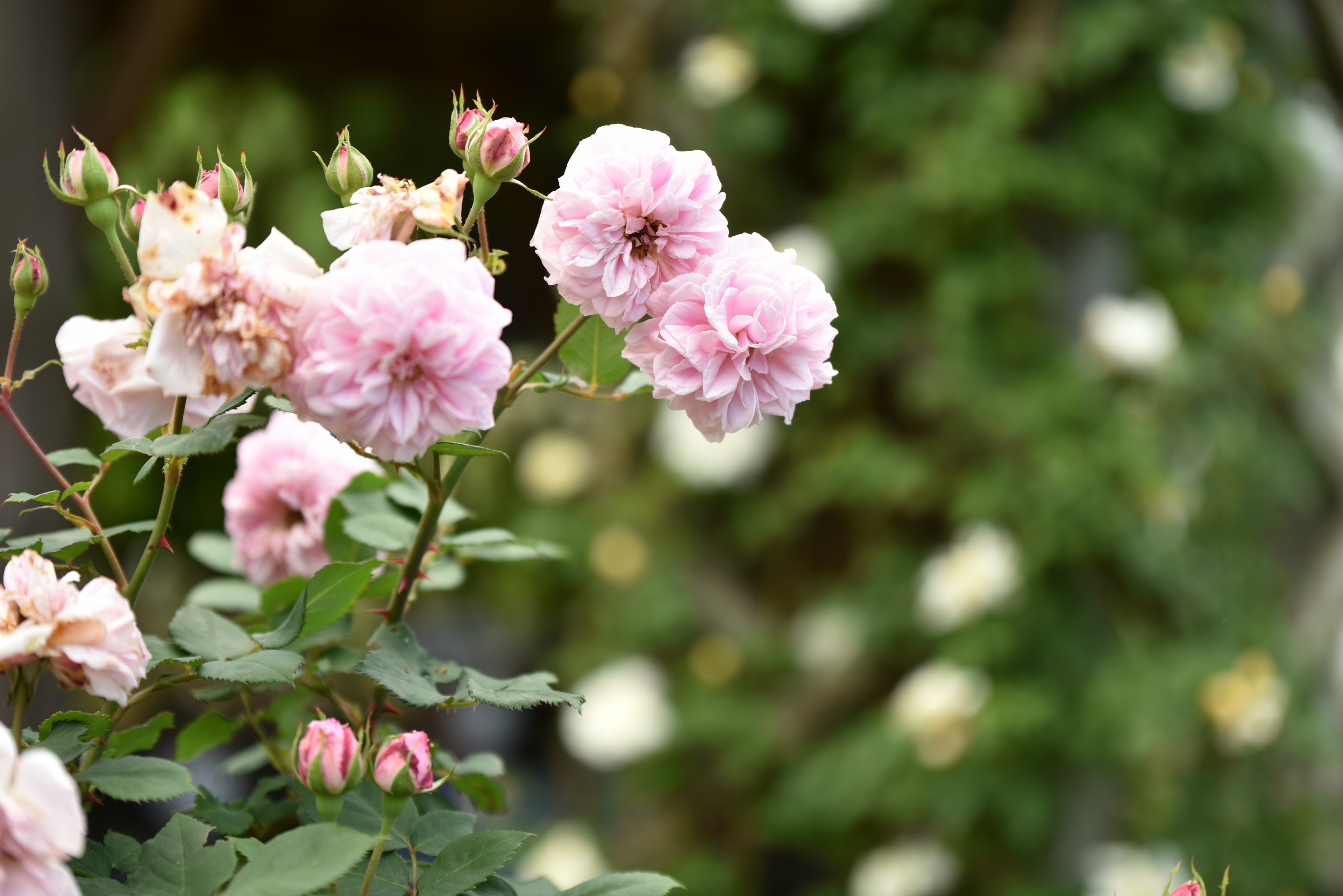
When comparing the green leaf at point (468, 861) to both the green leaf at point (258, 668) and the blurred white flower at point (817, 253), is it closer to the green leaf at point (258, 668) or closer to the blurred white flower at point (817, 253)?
the green leaf at point (258, 668)

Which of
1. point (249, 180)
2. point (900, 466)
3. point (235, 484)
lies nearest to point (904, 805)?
point (900, 466)

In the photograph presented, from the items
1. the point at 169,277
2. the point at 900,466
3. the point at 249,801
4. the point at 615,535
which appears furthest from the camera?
the point at 615,535

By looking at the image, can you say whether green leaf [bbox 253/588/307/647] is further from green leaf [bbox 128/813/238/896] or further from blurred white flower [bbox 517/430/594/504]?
blurred white flower [bbox 517/430/594/504]

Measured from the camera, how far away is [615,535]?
1.71 meters

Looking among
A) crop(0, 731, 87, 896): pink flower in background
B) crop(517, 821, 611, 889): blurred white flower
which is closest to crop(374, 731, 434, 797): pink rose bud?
crop(0, 731, 87, 896): pink flower in background

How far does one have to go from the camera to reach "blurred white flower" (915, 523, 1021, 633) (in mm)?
1301

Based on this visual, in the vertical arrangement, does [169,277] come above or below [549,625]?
below

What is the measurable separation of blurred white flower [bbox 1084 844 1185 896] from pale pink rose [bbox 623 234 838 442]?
3.41 ft

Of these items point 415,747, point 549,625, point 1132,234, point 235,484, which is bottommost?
point 415,747

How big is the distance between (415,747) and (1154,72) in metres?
1.34

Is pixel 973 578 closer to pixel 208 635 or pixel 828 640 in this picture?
pixel 828 640

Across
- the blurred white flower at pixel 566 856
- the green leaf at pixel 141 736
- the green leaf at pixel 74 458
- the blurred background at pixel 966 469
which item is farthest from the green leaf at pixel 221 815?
the blurred white flower at pixel 566 856

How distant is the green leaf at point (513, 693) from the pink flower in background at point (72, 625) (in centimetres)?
11

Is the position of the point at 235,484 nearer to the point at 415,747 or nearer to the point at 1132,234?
the point at 415,747
